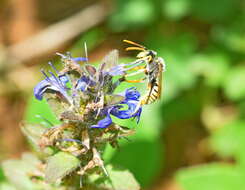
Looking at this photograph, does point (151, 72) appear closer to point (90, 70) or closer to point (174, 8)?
point (90, 70)

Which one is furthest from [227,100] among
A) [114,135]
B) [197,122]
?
[114,135]

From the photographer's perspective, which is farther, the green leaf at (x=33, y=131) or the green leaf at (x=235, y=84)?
the green leaf at (x=235, y=84)

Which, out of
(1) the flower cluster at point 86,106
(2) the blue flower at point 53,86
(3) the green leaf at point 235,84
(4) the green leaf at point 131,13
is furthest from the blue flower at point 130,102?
(4) the green leaf at point 131,13

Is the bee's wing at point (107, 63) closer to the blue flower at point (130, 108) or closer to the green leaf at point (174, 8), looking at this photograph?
the blue flower at point (130, 108)

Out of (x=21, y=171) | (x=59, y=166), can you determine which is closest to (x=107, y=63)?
(x=59, y=166)

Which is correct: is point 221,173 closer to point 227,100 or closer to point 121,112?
point 227,100

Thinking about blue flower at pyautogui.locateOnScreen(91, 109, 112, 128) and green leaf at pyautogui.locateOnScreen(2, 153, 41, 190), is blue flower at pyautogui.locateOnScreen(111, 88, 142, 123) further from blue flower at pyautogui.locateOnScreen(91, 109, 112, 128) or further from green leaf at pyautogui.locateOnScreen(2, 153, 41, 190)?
green leaf at pyautogui.locateOnScreen(2, 153, 41, 190)

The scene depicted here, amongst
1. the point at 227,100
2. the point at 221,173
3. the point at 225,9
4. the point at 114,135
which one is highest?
the point at 225,9
